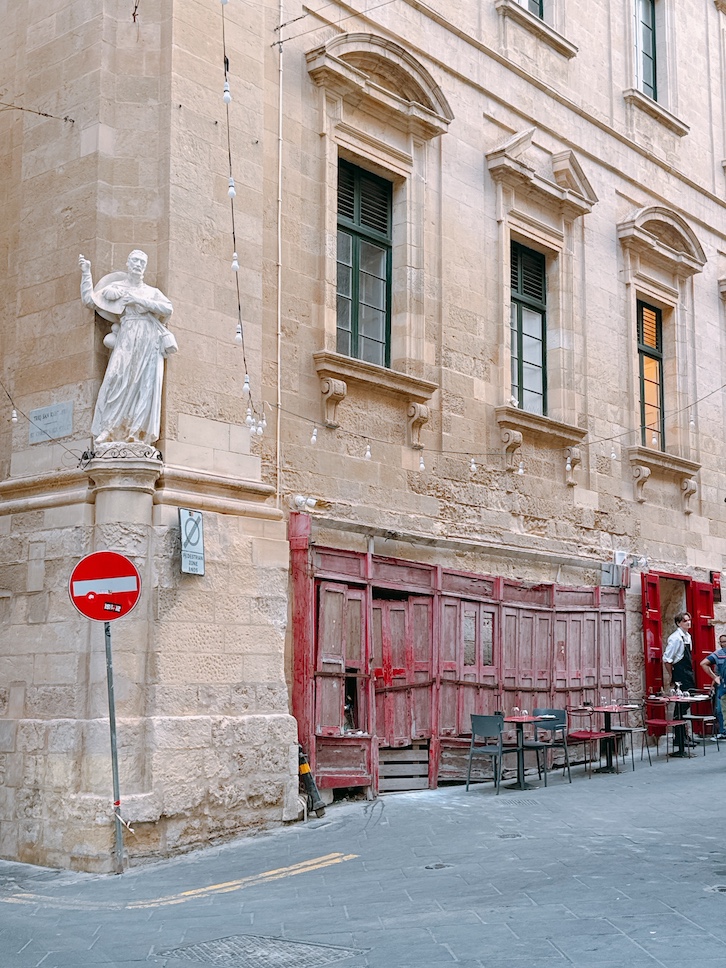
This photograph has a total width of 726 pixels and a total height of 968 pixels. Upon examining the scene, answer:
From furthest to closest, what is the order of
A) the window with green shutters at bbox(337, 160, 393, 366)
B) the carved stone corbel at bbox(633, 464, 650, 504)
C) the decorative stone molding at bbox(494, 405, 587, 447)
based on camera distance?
the carved stone corbel at bbox(633, 464, 650, 504), the decorative stone molding at bbox(494, 405, 587, 447), the window with green shutters at bbox(337, 160, 393, 366)

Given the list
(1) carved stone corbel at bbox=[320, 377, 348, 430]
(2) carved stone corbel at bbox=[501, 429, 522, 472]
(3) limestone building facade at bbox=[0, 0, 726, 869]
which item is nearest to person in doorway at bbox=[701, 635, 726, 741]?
(3) limestone building facade at bbox=[0, 0, 726, 869]

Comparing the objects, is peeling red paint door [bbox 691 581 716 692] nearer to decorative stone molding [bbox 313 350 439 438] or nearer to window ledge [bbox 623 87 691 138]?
decorative stone molding [bbox 313 350 439 438]

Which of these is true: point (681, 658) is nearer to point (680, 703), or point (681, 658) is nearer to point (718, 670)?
point (718, 670)

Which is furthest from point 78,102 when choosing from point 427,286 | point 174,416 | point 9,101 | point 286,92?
point 427,286

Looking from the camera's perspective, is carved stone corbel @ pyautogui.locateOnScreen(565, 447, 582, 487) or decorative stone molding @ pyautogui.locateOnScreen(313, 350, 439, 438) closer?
decorative stone molding @ pyautogui.locateOnScreen(313, 350, 439, 438)

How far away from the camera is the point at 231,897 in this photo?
26.9ft

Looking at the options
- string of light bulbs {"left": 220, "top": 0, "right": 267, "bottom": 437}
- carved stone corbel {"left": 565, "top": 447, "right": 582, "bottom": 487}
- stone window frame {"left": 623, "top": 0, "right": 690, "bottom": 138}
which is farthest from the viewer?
stone window frame {"left": 623, "top": 0, "right": 690, "bottom": 138}

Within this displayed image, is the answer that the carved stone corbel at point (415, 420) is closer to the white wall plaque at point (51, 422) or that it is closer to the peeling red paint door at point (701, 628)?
the white wall plaque at point (51, 422)

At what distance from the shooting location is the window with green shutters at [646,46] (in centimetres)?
1875

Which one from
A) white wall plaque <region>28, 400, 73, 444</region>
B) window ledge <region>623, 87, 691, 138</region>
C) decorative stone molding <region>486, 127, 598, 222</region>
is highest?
window ledge <region>623, 87, 691, 138</region>

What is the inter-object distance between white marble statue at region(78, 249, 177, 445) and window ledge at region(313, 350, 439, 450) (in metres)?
2.14

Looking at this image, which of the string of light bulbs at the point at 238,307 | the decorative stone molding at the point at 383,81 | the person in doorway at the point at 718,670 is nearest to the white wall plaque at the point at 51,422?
the string of light bulbs at the point at 238,307

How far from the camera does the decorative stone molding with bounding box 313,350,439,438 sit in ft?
39.5

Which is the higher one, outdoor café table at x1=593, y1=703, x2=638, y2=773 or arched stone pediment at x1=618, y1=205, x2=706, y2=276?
arched stone pediment at x1=618, y1=205, x2=706, y2=276
